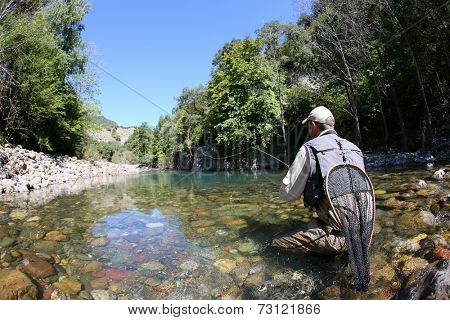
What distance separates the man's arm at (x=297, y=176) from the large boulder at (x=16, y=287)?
277cm


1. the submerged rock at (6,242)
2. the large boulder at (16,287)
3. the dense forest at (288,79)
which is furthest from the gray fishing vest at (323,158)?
the dense forest at (288,79)

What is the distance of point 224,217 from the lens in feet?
21.1

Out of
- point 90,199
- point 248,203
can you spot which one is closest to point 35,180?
point 90,199

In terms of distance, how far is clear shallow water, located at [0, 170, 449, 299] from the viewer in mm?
3453

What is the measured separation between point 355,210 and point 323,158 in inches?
24.6

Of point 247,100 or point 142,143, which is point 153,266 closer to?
point 247,100

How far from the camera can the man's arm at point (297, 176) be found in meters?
3.67

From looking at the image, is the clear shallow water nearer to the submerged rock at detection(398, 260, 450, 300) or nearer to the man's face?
the submerged rock at detection(398, 260, 450, 300)

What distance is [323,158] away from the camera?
3.51m

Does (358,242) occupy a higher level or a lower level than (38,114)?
lower

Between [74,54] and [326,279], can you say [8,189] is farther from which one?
[74,54]

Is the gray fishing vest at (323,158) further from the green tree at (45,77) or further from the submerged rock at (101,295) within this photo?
the green tree at (45,77)

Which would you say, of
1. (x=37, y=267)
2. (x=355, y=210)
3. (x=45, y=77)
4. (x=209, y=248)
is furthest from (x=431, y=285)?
(x=45, y=77)
